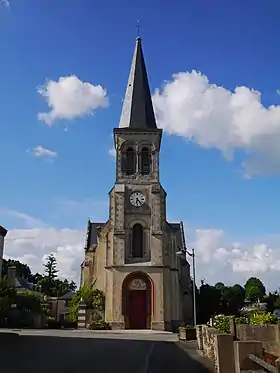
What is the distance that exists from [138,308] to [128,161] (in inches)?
578

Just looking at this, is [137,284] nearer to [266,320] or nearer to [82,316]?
[82,316]

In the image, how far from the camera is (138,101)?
50406mm

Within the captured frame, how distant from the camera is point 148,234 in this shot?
45.3 m

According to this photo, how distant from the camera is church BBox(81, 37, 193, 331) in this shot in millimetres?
43188

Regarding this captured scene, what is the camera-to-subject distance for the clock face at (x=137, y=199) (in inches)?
1828

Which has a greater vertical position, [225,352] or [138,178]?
[138,178]

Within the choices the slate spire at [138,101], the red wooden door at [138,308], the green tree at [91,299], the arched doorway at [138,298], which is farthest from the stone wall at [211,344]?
the slate spire at [138,101]

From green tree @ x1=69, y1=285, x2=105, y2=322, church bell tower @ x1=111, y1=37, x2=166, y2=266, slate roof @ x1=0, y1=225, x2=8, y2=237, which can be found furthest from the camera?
church bell tower @ x1=111, y1=37, x2=166, y2=266

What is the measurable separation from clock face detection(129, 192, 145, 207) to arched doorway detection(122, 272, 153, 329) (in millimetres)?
6854

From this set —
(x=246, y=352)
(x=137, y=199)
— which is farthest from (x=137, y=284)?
(x=246, y=352)

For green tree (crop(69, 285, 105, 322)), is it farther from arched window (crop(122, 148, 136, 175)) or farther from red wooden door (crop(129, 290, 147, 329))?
arched window (crop(122, 148, 136, 175))

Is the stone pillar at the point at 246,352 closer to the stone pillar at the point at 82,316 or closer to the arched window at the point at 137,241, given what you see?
the stone pillar at the point at 82,316

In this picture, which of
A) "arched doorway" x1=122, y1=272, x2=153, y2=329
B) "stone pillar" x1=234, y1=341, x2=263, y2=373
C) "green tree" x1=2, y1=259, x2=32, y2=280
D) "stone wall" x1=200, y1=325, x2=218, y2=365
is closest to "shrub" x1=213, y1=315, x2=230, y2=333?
"stone wall" x1=200, y1=325, x2=218, y2=365

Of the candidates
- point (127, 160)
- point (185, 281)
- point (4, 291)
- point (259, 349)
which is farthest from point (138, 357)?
point (185, 281)
